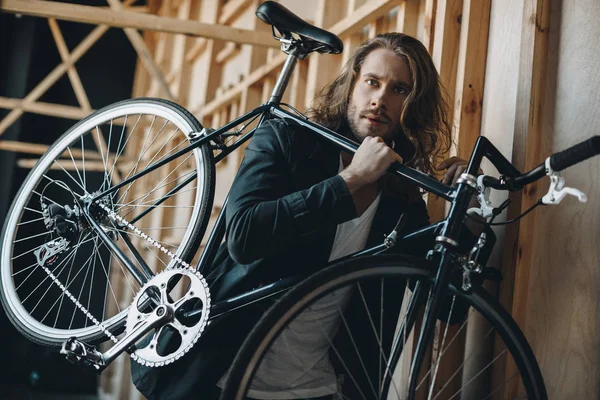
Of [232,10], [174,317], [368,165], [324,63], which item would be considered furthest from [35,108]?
[368,165]

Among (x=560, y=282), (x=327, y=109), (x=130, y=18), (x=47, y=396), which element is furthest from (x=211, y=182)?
(x=47, y=396)

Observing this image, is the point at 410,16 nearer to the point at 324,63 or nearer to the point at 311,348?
the point at 324,63

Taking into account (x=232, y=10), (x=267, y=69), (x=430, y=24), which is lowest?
(x=430, y=24)

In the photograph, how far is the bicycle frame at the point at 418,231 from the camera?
1270 mm


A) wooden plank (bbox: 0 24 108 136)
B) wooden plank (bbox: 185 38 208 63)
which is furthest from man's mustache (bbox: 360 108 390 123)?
wooden plank (bbox: 185 38 208 63)

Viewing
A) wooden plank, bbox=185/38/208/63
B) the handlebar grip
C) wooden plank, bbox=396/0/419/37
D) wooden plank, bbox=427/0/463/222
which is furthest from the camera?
wooden plank, bbox=185/38/208/63

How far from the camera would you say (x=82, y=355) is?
1628 millimetres

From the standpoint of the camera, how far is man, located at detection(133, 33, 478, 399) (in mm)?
1438

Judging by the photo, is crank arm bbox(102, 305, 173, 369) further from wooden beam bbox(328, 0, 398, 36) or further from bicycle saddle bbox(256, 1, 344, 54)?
wooden beam bbox(328, 0, 398, 36)

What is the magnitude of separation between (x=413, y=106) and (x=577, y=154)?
2.08 feet

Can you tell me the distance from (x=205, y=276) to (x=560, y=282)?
2.78 feet

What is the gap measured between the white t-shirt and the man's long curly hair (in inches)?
9.3

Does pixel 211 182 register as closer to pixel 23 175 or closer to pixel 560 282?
pixel 560 282

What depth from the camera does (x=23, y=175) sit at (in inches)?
262
